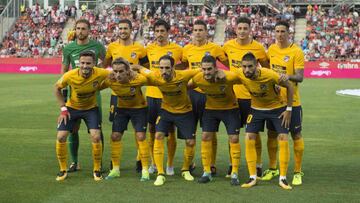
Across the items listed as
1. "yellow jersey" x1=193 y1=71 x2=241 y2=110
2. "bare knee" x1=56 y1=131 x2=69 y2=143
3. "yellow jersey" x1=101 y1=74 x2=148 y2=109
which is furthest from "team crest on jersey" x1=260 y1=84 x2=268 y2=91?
"bare knee" x1=56 y1=131 x2=69 y2=143

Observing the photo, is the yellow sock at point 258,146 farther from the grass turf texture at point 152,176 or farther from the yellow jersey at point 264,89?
the yellow jersey at point 264,89

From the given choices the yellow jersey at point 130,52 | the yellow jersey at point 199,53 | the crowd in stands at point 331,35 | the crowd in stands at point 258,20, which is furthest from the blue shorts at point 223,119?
the crowd in stands at point 258,20

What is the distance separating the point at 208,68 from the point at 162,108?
1280 mm

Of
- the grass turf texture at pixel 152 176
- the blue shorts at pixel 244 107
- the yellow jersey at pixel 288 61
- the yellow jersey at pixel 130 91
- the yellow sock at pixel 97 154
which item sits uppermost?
the yellow jersey at pixel 288 61

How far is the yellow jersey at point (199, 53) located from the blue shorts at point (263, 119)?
1217mm

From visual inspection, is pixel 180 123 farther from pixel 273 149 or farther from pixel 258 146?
pixel 273 149

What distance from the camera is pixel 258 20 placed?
4919cm

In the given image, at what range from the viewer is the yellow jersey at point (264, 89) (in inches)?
386

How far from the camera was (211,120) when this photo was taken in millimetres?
10609

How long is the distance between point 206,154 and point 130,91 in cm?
155

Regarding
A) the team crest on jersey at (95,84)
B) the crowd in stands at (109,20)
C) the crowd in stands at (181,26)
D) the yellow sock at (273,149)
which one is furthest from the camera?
the crowd in stands at (109,20)

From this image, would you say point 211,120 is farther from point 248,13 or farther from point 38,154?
point 248,13

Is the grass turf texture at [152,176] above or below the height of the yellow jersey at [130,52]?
below

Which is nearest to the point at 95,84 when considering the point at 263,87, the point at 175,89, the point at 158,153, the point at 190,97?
the point at 175,89
